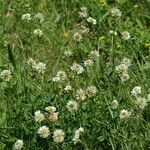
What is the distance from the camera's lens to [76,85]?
10.6ft

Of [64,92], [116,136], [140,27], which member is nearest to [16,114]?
[64,92]

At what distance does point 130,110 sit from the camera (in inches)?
113

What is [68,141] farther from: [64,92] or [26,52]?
[26,52]

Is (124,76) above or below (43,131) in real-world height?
above

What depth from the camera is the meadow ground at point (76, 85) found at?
2785mm

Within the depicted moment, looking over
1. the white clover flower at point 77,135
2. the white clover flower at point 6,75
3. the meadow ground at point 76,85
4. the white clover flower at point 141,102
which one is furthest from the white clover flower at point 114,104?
the white clover flower at point 6,75

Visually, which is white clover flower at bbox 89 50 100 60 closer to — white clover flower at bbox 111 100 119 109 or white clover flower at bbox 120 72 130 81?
white clover flower at bbox 120 72 130 81

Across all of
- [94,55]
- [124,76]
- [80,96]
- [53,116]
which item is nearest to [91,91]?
[80,96]

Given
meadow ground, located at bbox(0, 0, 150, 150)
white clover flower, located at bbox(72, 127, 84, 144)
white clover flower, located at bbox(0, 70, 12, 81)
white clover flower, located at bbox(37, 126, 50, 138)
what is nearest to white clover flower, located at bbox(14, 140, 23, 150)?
meadow ground, located at bbox(0, 0, 150, 150)

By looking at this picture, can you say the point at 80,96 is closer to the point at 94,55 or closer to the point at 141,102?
the point at 141,102

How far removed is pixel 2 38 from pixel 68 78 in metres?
1.17

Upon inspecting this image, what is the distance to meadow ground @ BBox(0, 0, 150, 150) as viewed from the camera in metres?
2.79

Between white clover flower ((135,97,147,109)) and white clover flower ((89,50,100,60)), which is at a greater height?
white clover flower ((89,50,100,60))

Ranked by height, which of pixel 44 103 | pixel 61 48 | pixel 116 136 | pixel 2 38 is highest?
pixel 2 38
